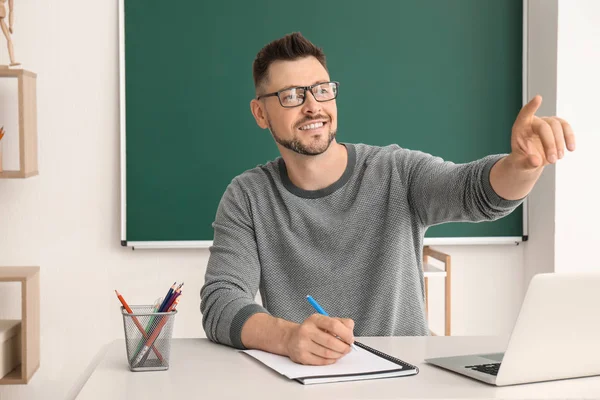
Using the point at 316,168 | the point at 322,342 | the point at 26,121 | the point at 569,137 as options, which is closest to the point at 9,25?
the point at 26,121

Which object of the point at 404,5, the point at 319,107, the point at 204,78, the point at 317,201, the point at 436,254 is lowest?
the point at 436,254

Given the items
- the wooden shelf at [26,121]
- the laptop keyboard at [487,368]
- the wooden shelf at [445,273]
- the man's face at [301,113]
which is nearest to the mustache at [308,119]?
the man's face at [301,113]

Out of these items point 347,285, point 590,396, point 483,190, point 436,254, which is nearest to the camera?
point 590,396

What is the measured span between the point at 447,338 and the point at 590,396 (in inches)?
18.8

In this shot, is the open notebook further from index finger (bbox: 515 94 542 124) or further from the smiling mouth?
the smiling mouth

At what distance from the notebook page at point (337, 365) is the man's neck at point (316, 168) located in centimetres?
62

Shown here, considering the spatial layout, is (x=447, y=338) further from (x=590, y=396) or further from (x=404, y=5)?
(x=404, y=5)

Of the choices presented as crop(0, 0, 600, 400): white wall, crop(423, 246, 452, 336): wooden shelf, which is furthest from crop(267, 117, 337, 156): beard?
crop(0, 0, 600, 400): white wall

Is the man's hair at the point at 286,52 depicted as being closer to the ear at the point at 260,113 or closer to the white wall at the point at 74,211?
the ear at the point at 260,113

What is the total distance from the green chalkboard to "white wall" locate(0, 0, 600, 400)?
0.10 metres

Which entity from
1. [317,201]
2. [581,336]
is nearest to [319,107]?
[317,201]

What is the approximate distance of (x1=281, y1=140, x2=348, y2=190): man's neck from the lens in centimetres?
190

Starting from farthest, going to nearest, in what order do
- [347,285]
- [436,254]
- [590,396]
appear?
[436,254] < [347,285] < [590,396]

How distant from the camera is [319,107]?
1881 millimetres
